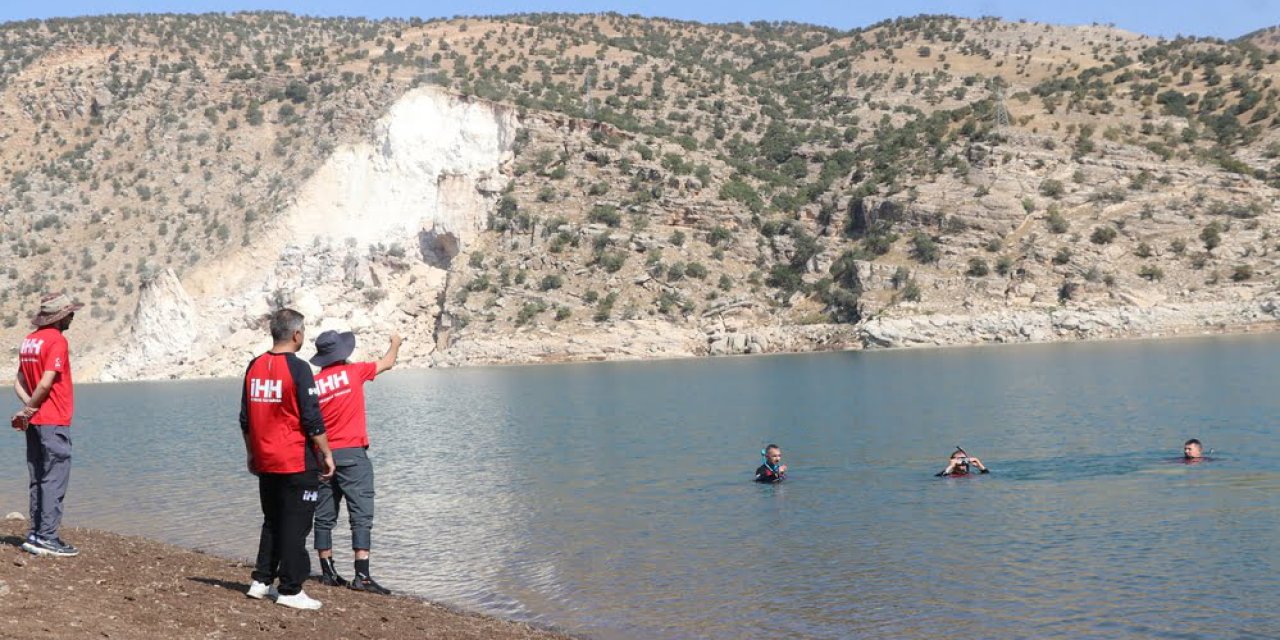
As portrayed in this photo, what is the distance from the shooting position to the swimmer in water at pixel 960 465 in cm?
2009

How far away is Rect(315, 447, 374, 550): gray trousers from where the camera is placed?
10500 millimetres

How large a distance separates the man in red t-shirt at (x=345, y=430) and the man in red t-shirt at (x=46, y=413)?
230cm

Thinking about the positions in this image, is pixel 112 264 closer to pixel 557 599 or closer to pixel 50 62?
pixel 50 62

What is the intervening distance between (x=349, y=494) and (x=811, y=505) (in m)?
9.51

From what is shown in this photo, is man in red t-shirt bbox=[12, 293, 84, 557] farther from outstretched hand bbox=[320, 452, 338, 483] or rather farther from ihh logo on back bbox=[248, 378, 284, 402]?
outstretched hand bbox=[320, 452, 338, 483]

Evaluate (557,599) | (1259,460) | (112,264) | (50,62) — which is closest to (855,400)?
(1259,460)

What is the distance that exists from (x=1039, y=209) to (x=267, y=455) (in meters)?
69.9

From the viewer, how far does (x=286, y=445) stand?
8.66 metres

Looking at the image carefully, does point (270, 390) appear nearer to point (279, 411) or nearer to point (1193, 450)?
point (279, 411)

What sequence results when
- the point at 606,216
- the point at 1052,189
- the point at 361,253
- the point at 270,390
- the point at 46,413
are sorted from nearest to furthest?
1. the point at 270,390
2. the point at 46,413
3. the point at 1052,189
4. the point at 361,253
5. the point at 606,216

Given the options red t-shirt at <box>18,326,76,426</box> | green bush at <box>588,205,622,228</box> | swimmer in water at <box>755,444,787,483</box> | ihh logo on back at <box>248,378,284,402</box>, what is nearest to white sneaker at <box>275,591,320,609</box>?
ihh logo on back at <box>248,378,284,402</box>

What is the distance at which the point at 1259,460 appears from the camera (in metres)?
20.5

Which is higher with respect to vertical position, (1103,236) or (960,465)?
(1103,236)

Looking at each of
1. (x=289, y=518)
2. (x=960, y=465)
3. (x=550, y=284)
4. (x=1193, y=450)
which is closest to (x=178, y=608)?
(x=289, y=518)
